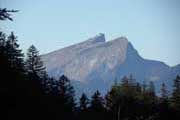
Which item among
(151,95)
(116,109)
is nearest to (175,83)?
(151,95)

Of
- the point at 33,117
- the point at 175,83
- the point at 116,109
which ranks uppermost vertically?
the point at 175,83

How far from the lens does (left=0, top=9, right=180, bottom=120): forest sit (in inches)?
1186

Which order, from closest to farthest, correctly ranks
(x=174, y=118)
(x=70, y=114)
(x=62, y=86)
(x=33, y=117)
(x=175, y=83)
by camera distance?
1. (x=33, y=117)
2. (x=70, y=114)
3. (x=62, y=86)
4. (x=174, y=118)
5. (x=175, y=83)

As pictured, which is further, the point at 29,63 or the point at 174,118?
the point at 174,118

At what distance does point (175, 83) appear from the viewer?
89938 millimetres

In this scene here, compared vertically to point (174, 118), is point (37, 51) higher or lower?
higher

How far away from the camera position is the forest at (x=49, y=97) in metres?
30.1

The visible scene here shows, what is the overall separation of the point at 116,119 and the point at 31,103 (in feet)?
138

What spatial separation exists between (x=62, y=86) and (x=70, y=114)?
6.15 meters

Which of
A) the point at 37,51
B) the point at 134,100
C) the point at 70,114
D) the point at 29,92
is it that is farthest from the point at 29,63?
the point at 134,100

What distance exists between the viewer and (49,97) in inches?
1991

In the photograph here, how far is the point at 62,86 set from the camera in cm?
6538

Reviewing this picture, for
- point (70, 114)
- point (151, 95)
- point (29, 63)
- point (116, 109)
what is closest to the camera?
point (29, 63)

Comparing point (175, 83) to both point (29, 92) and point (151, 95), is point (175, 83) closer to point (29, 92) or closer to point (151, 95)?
point (151, 95)
